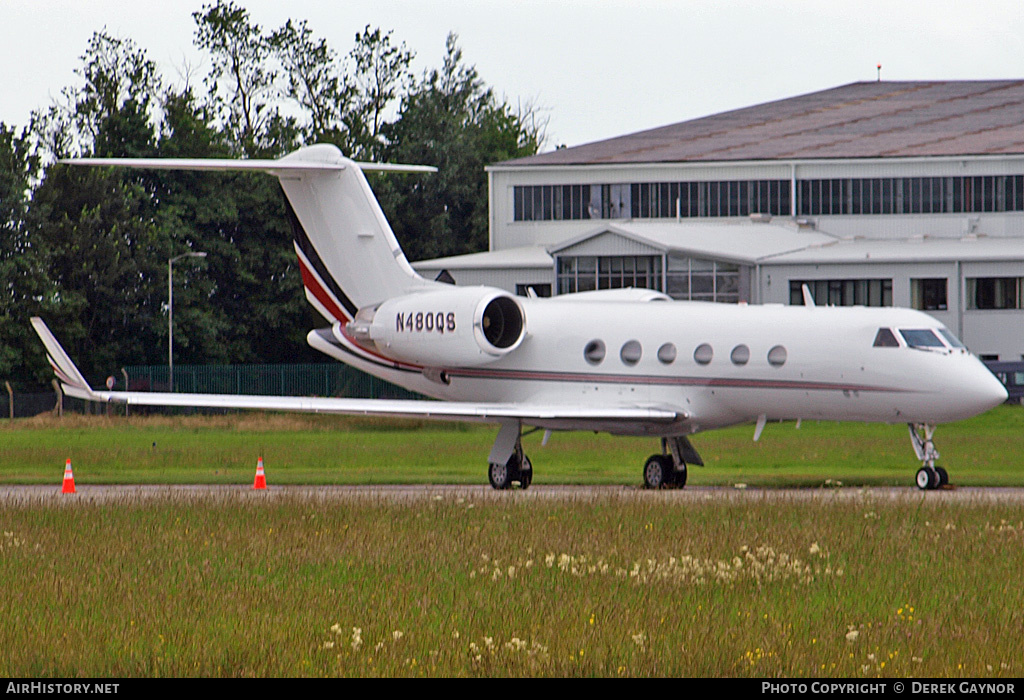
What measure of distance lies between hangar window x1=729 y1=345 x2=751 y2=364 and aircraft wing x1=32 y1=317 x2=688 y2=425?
1.11m

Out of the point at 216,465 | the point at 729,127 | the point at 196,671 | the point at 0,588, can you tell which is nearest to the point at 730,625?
the point at 196,671

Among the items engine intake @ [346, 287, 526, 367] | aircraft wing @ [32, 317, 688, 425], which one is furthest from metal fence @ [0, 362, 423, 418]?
aircraft wing @ [32, 317, 688, 425]

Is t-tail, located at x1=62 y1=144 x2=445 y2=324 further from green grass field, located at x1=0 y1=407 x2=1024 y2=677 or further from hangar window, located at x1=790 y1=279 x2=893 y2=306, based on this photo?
hangar window, located at x1=790 y1=279 x2=893 y2=306

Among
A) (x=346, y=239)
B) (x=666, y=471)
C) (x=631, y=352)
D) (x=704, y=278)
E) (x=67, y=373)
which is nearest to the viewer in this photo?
(x=67, y=373)

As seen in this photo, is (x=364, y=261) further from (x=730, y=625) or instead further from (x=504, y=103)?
(x=504, y=103)

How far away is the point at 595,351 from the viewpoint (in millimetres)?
24750

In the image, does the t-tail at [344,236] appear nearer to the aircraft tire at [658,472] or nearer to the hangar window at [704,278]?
the aircraft tire at [658,472]

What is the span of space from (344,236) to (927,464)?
10.9 m

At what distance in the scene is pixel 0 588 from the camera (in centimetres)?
1232

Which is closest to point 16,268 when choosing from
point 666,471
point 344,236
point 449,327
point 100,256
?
point 100,256

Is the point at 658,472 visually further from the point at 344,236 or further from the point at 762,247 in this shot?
the point at 762,247

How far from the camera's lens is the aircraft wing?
75.2 ft

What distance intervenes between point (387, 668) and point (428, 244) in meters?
64.4

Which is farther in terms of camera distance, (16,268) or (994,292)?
(16,268)
